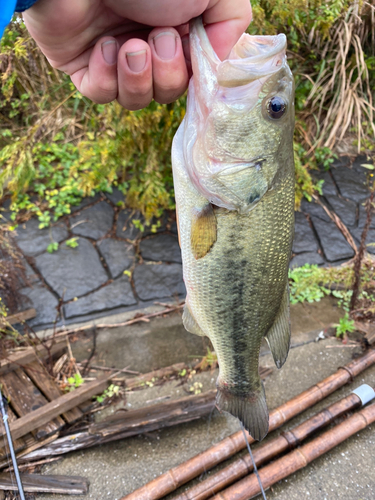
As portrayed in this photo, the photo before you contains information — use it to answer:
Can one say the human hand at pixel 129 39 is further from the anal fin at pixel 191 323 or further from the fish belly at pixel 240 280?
the anal fin at pixel 191 323

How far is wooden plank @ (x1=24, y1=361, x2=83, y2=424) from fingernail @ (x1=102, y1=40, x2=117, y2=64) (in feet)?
8.08

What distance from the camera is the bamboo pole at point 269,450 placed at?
7.23 feet

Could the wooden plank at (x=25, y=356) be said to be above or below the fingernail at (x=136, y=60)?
below

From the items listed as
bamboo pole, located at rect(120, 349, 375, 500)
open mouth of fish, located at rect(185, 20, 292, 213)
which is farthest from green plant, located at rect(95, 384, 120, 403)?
open mouth of fish, located at rect(185, 20, 292, 213)

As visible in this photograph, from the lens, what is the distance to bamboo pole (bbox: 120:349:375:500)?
7.13 ft

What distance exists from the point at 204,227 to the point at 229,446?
1.75m

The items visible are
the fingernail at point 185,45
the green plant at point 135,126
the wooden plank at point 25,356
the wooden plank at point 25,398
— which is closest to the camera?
the fingernail at point 185,45

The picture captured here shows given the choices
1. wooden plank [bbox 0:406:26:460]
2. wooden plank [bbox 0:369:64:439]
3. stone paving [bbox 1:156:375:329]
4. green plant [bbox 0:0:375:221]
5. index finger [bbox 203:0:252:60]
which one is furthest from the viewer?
stone paving [bbox 1:156:375:329]

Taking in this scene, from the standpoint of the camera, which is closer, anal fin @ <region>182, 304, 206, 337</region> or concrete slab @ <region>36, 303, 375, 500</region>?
anal fin @ <region>182, 304, 206, 337</region>

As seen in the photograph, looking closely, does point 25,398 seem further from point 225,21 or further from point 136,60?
point 225,21

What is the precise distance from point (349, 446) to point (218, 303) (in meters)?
1.93

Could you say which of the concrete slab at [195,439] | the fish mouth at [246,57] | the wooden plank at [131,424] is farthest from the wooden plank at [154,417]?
the fish mouth at [246,57]

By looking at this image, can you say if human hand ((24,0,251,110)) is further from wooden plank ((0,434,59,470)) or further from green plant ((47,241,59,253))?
green plant ((47,241,59,253))

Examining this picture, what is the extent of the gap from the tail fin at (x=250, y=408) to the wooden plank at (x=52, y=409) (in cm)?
155
